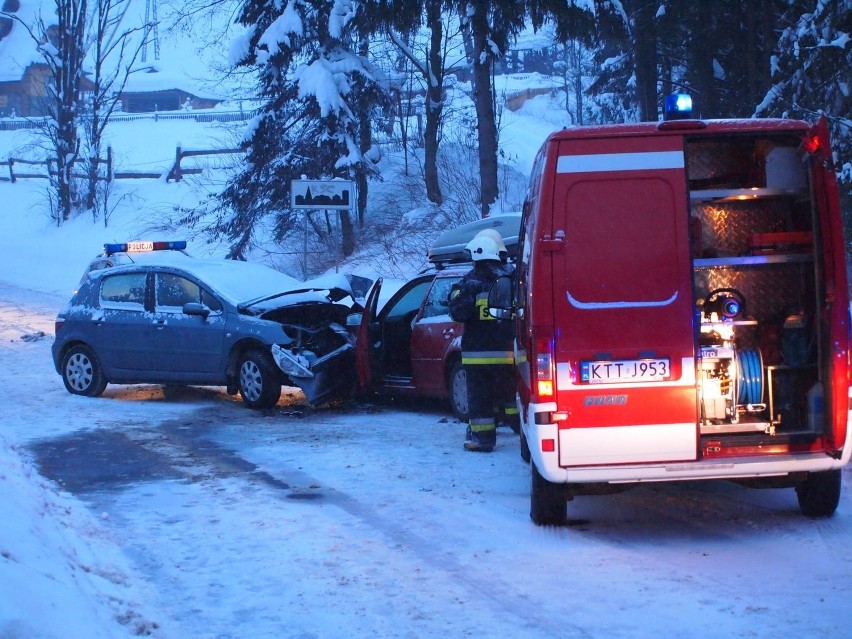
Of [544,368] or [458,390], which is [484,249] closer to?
[458,390]

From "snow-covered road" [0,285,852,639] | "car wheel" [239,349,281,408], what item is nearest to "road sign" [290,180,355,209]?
"car wheel" [239,349,281,408]

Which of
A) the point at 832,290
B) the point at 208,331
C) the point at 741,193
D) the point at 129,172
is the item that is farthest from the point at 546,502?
the point at 129,172

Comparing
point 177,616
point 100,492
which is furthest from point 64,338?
point 177,616

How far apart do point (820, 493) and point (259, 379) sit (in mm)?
6933

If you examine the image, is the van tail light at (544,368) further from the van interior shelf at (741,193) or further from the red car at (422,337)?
the red car at (422,337)

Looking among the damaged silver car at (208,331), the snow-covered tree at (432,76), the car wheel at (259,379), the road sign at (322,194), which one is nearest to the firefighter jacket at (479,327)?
the damaged silver car at (208,331)

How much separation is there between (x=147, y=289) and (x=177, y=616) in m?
8.35

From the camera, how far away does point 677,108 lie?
6.80m

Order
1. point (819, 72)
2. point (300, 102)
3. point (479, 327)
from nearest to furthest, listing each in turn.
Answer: point (479, 327) → point (819, 72) → point (300, 102)

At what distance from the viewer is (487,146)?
21.2 m

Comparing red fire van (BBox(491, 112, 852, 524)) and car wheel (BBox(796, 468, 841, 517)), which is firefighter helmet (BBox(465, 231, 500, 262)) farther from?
car wheel (BBox(796, 468, 841, 517))

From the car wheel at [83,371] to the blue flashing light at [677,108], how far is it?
28.9ft

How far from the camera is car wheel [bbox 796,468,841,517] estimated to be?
6.72 meters

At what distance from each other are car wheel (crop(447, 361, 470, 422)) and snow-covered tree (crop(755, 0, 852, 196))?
6888 millimetres
